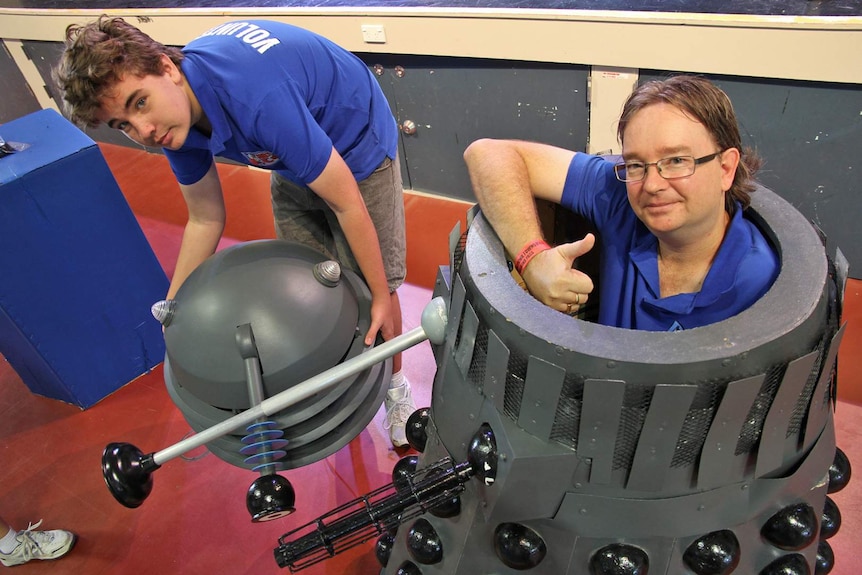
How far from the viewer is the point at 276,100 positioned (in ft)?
4.21

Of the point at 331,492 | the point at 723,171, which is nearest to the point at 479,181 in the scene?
the point at 723,171

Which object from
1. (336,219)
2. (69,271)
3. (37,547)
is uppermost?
(336,219)

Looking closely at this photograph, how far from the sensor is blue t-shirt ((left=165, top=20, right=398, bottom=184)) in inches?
50.4

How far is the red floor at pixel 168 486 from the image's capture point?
1.85m

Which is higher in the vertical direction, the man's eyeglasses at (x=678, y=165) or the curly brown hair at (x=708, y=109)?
the curly brown hair at (x=708, y=109)

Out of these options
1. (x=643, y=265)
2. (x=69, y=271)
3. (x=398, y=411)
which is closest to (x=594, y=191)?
(x=643, y=265)

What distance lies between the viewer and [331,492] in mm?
2000

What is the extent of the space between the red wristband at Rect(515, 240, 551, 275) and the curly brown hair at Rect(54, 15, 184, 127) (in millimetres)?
784

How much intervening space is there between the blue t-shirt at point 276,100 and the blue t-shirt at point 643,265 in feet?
1.78

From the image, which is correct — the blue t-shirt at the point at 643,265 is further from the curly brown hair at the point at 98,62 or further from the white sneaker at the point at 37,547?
the white sneaker at the point at 37,547

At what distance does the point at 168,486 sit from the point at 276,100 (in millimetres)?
1416

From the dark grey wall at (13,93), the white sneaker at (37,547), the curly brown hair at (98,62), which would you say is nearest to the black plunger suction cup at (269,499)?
the curly brown hair at (98,62)

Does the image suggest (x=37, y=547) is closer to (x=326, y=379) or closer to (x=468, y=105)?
(x=326, y=379)

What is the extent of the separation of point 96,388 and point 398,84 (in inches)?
72.1
